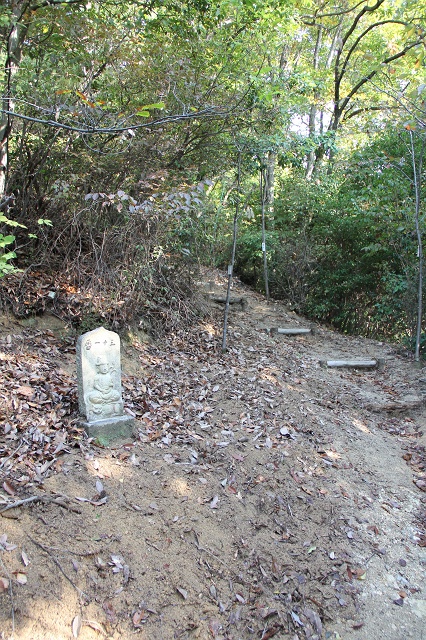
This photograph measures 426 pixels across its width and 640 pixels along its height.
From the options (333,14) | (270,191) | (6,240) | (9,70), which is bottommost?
(6,240)

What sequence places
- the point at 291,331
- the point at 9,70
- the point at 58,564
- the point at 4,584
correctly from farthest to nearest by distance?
the point at 291,331, the point at 9,70, the point at 58,564, the point at 4,584

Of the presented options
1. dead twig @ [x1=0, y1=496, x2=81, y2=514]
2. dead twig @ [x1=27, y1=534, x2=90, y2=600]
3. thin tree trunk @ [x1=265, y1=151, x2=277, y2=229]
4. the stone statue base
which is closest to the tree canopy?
the stone statue base

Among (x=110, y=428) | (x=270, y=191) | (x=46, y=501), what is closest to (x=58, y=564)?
(x=46, y=501)

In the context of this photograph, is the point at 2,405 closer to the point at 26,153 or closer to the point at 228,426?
the point at 228,426

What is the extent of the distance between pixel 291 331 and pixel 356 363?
174cm

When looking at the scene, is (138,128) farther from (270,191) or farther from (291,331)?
(270,191)

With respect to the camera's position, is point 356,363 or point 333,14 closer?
point 356,363

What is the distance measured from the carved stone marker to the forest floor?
6.1 inches

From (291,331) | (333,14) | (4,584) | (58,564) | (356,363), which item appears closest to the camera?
(4,584)

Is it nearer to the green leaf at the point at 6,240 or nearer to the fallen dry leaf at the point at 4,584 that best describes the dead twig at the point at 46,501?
the fallen dry leaf at the point at 4,584

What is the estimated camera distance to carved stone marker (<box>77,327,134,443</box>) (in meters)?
4.12

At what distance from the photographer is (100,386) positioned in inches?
165

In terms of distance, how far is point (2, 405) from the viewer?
3.98 metres

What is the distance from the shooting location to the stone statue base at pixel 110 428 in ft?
13.4
